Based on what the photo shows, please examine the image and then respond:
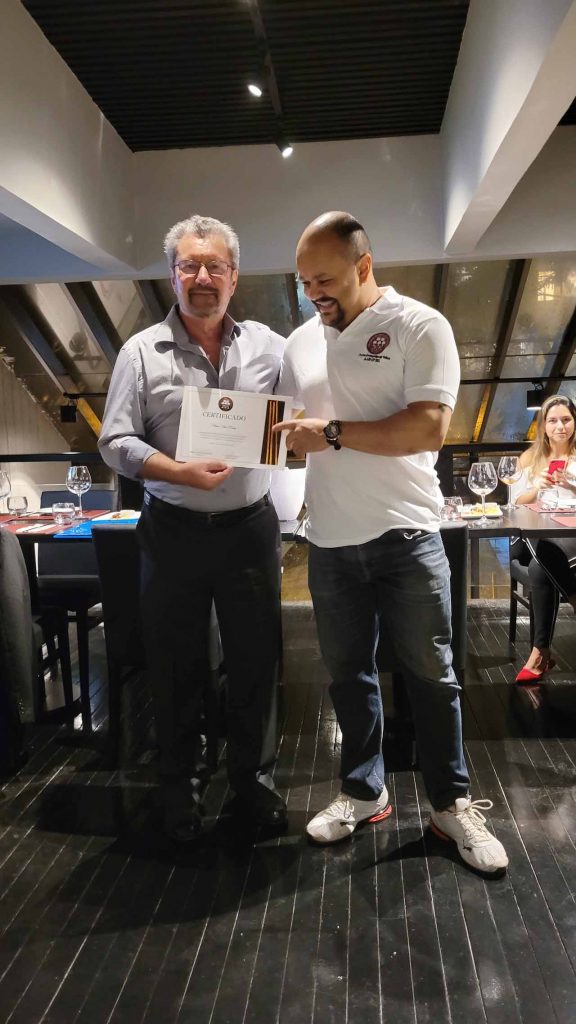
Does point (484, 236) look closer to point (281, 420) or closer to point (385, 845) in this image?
point (281, 420)

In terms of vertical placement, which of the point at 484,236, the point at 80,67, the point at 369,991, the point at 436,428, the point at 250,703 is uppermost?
the point at 80,67

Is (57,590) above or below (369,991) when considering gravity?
above

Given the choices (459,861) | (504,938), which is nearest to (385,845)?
(459,861)

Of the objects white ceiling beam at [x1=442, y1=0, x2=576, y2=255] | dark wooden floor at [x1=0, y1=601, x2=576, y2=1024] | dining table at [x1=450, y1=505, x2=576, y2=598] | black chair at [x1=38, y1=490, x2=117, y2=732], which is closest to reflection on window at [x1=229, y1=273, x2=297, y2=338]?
white ceiling beam at [x1=442, y1=0, x2=576, y2=255]

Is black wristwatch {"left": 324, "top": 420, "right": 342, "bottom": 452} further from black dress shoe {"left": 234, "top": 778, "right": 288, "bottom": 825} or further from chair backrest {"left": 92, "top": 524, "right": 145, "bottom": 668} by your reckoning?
black dress shoe {"left": 234, "top": 778, "right": 288, "bottom": 825}

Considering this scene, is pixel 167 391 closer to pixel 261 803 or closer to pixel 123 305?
pixel 261 803

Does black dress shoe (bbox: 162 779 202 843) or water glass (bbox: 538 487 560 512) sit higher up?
water glass (bbox: 538 487 560 512)

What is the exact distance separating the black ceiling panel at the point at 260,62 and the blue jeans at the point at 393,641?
298 centimetres

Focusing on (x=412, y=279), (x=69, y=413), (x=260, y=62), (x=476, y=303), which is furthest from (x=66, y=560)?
(x=69, y=413)

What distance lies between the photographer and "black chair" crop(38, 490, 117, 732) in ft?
9.74

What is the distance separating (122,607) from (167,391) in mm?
823

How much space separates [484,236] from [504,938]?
4.81 meters

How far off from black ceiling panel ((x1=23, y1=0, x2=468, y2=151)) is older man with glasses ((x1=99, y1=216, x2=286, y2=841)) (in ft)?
7.68

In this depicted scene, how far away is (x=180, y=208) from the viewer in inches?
214
